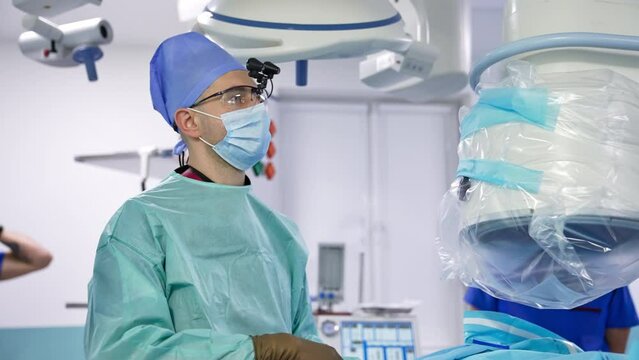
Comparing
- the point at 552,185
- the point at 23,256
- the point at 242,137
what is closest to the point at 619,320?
the point at 242,137

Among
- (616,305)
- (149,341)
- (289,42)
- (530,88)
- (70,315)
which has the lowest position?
(70,315)

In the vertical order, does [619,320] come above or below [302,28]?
below

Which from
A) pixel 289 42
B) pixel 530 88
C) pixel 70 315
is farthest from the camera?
pixel 70 315

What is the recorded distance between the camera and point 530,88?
0.90m

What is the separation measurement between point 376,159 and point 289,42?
3.58 metres

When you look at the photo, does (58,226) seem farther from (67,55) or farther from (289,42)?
(289,42)

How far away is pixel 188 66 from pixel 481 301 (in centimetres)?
117

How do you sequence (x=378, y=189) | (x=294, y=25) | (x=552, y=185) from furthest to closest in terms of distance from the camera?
(x=378, y=189), (x=294, y=25), (x=552, y=185)

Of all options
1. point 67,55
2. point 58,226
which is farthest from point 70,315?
point 67,55

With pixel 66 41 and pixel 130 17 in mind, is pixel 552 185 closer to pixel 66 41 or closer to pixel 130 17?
pixel 66 41

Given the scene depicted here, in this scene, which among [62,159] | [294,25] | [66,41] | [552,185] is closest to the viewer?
[552,185]

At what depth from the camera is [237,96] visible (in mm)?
1425

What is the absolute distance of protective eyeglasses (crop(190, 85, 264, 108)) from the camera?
1411mm

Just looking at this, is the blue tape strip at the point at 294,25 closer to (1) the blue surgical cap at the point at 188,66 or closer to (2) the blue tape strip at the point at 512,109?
(1) the blue surgical cap at the point at 188,66
